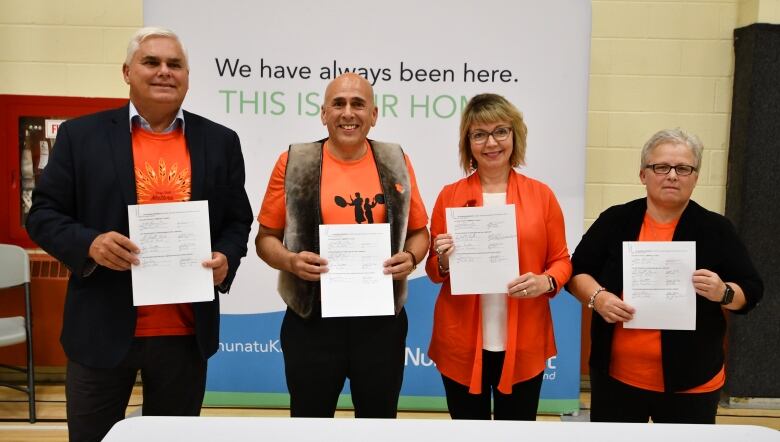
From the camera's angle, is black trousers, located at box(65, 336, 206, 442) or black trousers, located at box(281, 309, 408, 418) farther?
black trousers, located at box(281, 309, 408, 418)

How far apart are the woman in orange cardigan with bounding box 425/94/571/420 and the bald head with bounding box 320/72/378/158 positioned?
357 mm

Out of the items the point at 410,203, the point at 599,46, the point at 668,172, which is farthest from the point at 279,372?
the point at 599,46

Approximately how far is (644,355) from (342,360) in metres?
0.99

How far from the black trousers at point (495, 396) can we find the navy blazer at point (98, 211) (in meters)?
0.90

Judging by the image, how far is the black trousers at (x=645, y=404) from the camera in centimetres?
205

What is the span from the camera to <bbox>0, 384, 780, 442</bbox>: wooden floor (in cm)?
340

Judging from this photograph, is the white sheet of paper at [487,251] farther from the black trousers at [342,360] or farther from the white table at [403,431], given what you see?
the white table at [403,431]

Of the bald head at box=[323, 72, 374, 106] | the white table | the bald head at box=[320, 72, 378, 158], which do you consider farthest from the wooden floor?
the white table

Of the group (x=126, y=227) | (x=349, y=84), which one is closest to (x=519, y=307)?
(x=349, y=84)

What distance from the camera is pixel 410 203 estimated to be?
2.28 metres

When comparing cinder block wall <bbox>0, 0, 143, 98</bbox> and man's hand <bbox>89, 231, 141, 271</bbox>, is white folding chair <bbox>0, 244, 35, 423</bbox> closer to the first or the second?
cinder block wall <bbox>0, 0, 143, 98</bbox>

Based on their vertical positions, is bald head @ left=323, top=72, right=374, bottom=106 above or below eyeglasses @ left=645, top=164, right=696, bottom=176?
above

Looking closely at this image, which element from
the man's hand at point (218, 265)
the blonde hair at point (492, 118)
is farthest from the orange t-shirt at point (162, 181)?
the blonde hair at point (492, 118)

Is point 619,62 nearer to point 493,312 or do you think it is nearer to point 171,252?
point 493,312
